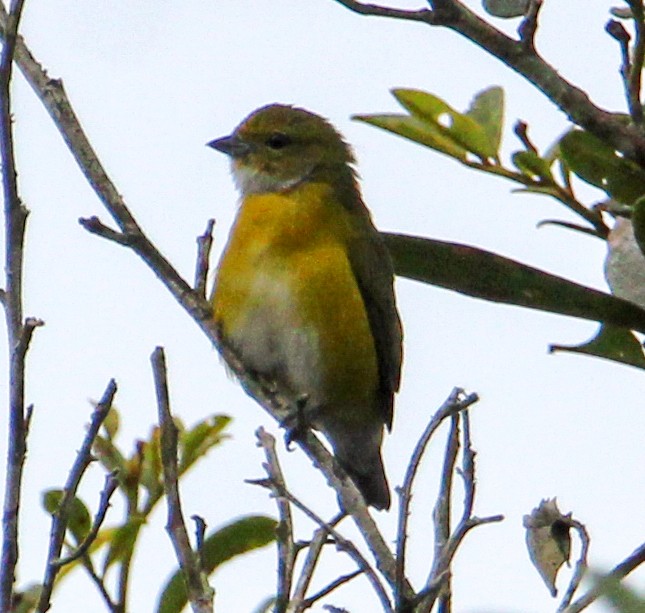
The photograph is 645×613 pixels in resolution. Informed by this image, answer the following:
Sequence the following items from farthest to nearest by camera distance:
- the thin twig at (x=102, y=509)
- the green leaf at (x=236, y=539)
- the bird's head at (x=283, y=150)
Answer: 1. the bird's head at (x=283, y=150)
2. the green leaf at (x=236, y=539)
3. the thin twig at (x=102, y=509)

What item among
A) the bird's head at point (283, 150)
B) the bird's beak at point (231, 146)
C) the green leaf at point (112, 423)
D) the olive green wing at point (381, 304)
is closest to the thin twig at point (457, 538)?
the green leaf at point (112, 423)

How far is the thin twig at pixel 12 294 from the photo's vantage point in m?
1.98

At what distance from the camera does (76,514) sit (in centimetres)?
277

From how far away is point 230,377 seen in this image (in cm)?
467

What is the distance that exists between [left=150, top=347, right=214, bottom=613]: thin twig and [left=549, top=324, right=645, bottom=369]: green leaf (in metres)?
0.72

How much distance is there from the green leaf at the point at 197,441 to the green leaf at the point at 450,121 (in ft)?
3.16

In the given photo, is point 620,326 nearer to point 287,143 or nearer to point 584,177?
point 584,177

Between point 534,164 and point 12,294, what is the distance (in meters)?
1.00

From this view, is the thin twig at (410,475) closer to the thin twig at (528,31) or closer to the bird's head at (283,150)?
the thin twig at (528,31)

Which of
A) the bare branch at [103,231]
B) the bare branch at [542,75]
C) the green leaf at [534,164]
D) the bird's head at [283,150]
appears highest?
the bird's head at [283,150]

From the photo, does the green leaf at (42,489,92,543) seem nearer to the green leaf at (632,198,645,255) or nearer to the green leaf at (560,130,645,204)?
the green leaf at (560,130,645,204)

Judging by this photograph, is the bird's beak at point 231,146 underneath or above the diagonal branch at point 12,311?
above

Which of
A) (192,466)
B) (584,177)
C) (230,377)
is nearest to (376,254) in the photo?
(230,377)

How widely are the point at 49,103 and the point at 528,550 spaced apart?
1438mm
